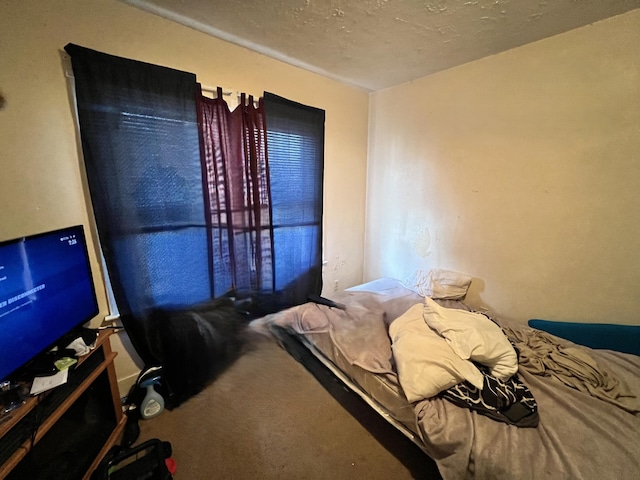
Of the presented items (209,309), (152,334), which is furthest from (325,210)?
(152,334)

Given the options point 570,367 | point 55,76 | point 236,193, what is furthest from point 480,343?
point 55,76

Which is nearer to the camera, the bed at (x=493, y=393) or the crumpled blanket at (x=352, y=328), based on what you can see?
the bed at (x=493, y=393)

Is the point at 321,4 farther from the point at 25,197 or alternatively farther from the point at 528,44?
the point at 25,197

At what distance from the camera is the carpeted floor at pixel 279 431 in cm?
131

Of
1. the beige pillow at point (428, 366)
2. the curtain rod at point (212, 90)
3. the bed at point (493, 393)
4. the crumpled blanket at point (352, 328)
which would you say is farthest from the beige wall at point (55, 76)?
the beige pillow at point (428, 366)

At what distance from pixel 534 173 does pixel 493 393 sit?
151 cm

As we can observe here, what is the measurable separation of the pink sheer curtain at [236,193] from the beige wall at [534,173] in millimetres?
1420

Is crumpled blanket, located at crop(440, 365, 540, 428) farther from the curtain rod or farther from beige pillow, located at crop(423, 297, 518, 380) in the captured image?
the curtain rod

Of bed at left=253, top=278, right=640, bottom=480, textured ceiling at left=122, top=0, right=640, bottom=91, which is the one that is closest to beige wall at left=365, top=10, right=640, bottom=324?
textured ceiling at left=122, top=0, right=640, bottom=91

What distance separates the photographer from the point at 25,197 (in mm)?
1271

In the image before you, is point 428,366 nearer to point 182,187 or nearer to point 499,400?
point 499,400

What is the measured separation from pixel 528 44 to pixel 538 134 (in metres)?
0.60

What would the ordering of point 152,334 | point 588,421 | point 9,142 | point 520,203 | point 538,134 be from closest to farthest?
point 588,421 < point 9,142 < point 152,334 < point 538,134 < point 520,203

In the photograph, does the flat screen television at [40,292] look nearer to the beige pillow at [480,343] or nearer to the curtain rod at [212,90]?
the curtain rod at [212,90]
